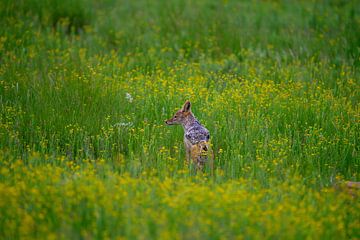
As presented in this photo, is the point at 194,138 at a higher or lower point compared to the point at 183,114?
lower

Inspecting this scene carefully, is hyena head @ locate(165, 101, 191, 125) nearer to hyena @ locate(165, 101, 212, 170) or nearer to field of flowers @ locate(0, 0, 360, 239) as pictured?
hyena @ locate(165, 101, 212, 170)

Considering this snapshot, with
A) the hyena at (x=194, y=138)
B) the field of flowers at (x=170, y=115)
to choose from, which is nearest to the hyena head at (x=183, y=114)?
the hyena at (x=194, y=138)

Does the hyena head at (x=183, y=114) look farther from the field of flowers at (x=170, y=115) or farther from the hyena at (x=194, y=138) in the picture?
the field of flowers at (x=170, y=115)

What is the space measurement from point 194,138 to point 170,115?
157 centimetres

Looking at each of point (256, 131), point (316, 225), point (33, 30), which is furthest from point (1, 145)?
point (33, 30)

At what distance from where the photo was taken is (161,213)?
5637 mm

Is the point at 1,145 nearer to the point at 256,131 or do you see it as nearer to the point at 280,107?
the point at 256,131

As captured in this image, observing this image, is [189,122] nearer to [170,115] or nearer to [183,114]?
[183,114]

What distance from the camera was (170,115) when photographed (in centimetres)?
920

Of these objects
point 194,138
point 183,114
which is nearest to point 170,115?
point 183,114

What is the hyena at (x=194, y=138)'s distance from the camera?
7520 mm

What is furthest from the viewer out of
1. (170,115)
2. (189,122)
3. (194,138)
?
(170,115)

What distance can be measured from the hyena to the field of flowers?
0.26 meters

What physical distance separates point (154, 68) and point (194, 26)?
8.74 feet
